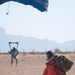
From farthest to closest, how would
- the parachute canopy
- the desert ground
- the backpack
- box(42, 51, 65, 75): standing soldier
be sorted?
the desert ground → the parachute canopy → box(42, 51, 65, 75): standing soldier → the backpack

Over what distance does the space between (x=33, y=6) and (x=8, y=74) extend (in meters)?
6.89

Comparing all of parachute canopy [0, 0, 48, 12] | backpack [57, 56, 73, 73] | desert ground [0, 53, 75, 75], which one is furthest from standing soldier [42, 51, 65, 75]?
desert ground [0, 53, 75, 75]

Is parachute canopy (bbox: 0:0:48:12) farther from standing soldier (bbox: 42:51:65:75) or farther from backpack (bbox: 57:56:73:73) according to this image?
backpack (bbox: 57:56:73:73)

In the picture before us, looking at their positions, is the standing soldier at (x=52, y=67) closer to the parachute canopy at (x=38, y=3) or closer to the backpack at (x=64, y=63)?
the backpack at (x=64, y=63)

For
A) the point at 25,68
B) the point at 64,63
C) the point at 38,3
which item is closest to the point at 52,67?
the point at 64,63

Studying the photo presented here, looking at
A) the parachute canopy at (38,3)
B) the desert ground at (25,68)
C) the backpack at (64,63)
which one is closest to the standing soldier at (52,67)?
the backpack at (64,63)

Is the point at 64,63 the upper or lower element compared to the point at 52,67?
upper

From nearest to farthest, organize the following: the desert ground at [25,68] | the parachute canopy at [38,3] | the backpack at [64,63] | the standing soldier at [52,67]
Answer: the backpack at [64,63] < the standing soldier at [52,67] < the parachute canopy at [38,3] < the desert ground at [25,68]

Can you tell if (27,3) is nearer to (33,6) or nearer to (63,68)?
(33,6)

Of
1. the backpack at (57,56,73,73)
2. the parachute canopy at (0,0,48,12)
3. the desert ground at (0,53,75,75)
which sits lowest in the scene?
the desert ground at (0,53,75,75)

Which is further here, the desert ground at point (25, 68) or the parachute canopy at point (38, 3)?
the desert ground at point (25, 68)

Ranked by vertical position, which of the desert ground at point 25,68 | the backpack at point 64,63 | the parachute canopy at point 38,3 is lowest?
the desert ground at point 25,68

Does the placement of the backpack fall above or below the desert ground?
above

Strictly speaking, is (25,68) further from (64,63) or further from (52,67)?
(64,63)
